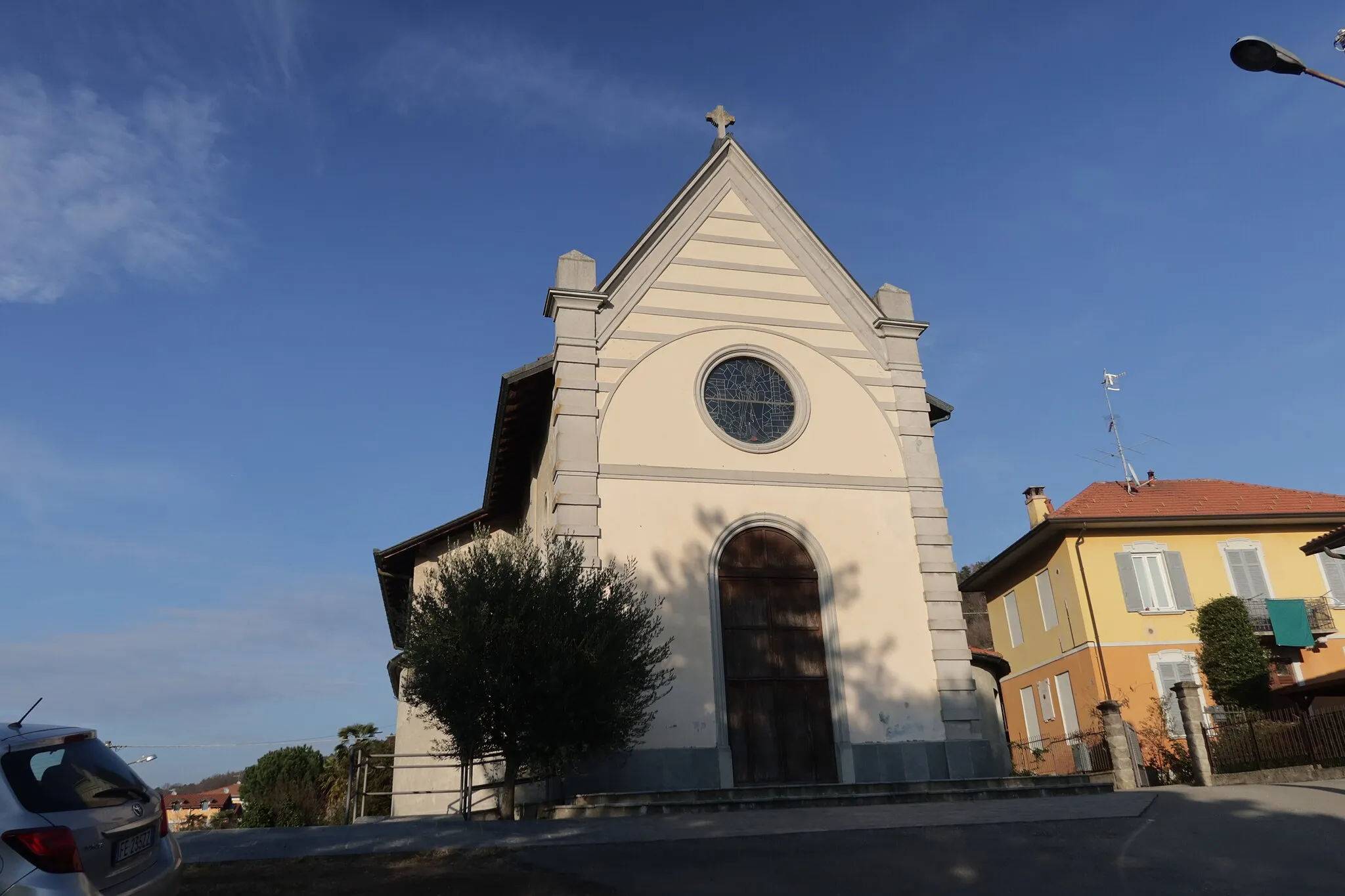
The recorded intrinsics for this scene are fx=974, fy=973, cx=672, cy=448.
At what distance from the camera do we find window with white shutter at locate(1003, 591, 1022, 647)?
31.2 metres

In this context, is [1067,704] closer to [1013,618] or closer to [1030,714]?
[1030,714]

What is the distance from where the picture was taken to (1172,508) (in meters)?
28.7

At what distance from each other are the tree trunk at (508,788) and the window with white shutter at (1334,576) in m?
25.1

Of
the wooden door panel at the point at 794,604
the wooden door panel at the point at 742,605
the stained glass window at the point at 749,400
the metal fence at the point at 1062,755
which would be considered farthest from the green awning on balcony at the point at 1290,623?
the wooden door panel at the point at 742,605

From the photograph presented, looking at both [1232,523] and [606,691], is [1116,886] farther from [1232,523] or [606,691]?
[1232,523]

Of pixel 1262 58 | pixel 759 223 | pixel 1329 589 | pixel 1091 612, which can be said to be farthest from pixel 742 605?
pixel 1329 589

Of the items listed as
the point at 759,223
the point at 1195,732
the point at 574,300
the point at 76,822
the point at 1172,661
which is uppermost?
the point at 759,223

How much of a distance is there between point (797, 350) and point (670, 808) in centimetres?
940

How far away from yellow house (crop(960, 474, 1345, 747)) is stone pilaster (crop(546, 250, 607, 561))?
621 inches

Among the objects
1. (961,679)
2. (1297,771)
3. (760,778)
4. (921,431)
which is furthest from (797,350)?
(1297,771)

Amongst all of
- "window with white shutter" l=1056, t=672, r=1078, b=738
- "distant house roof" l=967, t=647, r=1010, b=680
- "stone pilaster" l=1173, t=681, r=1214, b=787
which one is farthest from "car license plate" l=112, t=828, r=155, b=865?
"window with white shutter" l=1056, t=672, r=1078, b=738

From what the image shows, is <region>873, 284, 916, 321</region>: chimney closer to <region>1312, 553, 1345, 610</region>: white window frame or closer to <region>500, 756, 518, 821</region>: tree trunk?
<region>500, 756, 518, 821</region>: tree trunk

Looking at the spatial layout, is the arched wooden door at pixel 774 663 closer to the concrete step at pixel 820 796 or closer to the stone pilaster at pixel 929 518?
the concrete step at pixel 820 796

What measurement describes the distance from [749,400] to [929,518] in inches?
156
